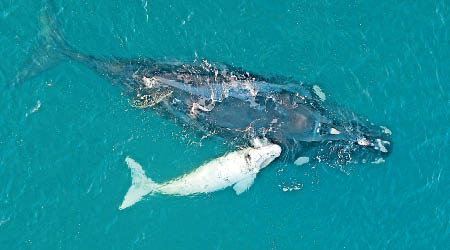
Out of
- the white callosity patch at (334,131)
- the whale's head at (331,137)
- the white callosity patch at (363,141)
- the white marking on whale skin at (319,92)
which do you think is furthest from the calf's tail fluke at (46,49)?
the white callosity patch at (363,141)

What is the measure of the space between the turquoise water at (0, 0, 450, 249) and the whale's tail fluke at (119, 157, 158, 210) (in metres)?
0.33

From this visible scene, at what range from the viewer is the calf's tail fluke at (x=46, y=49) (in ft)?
97.4

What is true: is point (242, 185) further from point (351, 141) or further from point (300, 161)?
point (351, 141)

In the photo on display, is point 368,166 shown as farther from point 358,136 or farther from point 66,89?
point 66,89

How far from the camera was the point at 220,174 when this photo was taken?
102ft

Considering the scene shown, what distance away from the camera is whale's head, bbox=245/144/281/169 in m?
31.0

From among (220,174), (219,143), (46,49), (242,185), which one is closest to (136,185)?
(220,174)

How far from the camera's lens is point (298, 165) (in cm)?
3170

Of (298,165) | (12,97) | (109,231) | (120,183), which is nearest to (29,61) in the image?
(12,97)

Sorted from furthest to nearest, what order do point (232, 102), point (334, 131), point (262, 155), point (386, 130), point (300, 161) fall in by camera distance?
point (386, 130)
point (334, 131)
point (300, 161)
point (262, 155)
point (232, 102)

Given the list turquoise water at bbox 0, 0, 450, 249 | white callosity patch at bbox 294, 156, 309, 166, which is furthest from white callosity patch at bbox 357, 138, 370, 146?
white callosity patch at bbox 294, 156, 309, 166

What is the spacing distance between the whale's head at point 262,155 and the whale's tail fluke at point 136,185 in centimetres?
558

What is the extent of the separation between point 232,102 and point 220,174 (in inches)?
156

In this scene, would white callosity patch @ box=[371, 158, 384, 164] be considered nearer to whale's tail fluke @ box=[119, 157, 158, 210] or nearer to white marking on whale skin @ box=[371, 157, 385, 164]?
white marking on whale skin @ box=[371, 157, 385, 164]
